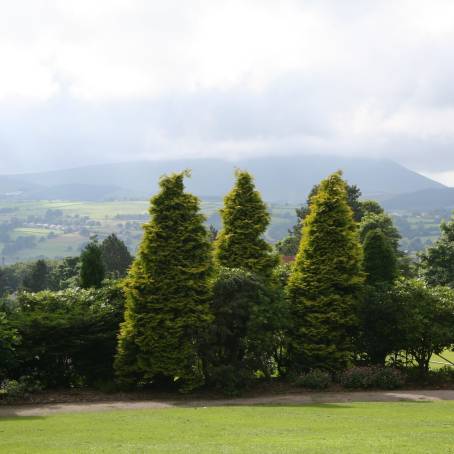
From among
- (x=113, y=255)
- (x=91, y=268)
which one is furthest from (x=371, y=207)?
(x=91, y=268)

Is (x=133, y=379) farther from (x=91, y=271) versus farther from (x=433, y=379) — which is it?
(x=433, y=379)

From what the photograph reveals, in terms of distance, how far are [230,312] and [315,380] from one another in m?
4.32

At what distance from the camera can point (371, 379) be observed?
80.9 ft

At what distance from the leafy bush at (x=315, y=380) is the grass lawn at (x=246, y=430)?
3617mm

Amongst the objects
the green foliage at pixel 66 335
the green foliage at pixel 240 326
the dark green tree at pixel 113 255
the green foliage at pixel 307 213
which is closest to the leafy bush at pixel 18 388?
the green foliage at pixel 66 335

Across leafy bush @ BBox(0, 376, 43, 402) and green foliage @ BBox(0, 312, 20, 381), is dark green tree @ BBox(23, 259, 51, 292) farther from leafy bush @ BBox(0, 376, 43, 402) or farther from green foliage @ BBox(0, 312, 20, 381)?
green foliage @ BBox(0, 312, 20, 381)

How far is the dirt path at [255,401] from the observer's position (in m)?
21.1

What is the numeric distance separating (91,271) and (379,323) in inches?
557

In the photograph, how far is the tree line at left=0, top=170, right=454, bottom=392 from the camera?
24062 millimetres

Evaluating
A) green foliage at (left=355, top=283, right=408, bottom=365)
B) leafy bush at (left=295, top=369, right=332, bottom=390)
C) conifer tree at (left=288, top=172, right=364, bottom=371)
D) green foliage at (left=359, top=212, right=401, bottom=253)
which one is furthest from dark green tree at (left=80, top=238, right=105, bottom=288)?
green foliage at (left=359, top=212, right=401, bottom=253)

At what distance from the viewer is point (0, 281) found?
107312mm

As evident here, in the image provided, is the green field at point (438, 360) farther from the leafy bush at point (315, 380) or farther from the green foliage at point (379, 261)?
the leafy bush at point (315, 380)

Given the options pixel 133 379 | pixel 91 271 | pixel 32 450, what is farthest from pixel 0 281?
pixel 32 450

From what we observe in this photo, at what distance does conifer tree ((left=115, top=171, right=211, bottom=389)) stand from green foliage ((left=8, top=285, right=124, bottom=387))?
1.32 m
